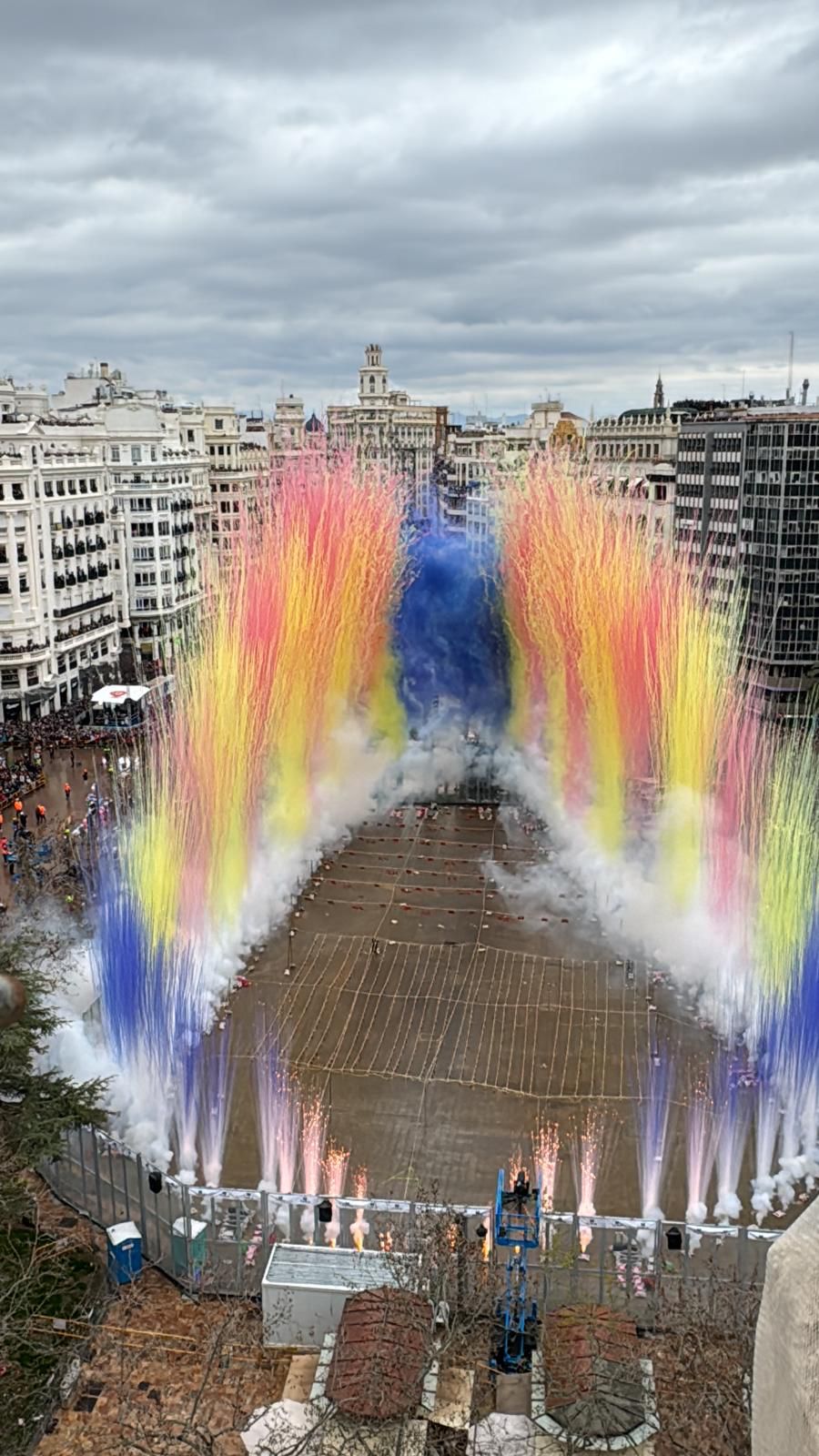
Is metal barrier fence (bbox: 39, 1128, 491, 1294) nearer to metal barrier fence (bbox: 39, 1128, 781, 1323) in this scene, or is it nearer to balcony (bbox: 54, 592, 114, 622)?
metal barrier fence (bbox: 39, 1128, 781, 1323)

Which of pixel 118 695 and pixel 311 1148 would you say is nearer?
pixel 311 1148

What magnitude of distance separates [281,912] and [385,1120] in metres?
9.37

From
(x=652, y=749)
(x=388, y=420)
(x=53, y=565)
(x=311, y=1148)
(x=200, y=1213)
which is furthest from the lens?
(x=388, y=420)

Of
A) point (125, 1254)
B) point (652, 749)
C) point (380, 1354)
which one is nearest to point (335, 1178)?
point (125, 1254)

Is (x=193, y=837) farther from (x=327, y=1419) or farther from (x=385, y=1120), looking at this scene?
(x=327, y=1419)

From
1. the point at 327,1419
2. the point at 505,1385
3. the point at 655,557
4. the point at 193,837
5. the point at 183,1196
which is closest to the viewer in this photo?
the point at 327,1419

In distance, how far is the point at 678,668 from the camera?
30.2 metres

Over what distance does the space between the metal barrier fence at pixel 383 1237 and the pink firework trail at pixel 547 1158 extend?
1.34 m

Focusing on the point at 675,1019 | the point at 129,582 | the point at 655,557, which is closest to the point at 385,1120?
the point at 675,1019

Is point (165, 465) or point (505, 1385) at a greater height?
point (165, 465)

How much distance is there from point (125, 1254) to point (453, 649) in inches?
1112

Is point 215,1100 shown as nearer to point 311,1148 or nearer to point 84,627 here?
point 311,1148

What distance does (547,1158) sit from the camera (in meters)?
18.1

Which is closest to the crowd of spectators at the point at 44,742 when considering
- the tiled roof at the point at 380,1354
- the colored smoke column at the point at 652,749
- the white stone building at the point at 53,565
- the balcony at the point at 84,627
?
the white stone building at the point at 53,565
